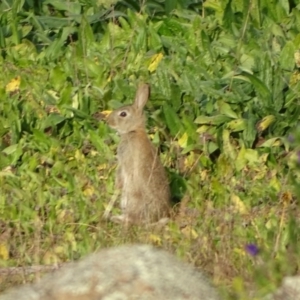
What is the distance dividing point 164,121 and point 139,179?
971 millimetres

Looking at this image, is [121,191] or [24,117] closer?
[121,191]

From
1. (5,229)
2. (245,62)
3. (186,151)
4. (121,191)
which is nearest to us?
(5,229)

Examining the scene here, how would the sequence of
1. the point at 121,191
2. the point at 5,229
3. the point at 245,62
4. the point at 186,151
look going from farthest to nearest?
the point at 245,62 → the point at 186,151 → the point at 121,191 → the point at 5,229

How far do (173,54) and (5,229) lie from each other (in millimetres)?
2936

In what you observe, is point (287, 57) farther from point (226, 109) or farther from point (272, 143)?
point (272, 143)

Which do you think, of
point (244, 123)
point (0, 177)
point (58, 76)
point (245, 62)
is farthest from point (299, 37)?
point (0, 177)

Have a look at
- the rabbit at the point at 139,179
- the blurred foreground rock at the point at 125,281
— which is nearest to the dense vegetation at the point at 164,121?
the rabbit at the point at 139,179

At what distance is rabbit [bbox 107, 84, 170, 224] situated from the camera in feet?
26.0

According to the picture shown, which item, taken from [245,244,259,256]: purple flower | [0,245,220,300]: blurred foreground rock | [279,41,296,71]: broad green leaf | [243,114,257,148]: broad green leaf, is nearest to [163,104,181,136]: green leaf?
[243,114,257,148]: broad green leaf

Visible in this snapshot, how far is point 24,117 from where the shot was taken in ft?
29.8

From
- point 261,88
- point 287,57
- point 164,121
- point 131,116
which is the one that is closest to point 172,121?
point 164,121

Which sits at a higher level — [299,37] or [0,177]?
[299,37]

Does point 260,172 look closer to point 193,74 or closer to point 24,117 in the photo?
point 193,74

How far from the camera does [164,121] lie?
9.04m
